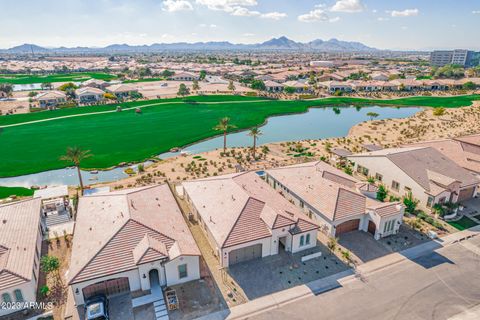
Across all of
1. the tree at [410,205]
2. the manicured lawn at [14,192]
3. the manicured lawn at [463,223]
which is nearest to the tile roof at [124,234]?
the manicured lawn at [14,192]

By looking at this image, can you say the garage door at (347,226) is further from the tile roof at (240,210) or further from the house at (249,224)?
the tile roof at (240,210)

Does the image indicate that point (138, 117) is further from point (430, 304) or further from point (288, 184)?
point (430, 304)

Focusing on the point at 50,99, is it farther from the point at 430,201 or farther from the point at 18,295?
the point at 430,201

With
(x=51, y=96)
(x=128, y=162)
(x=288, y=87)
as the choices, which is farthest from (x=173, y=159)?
(x=288, y=87)

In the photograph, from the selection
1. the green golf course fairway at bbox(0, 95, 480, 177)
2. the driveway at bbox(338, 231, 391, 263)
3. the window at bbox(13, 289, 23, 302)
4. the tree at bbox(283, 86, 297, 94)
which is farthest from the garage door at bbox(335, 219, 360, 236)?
the tree at bbox(283, 86, 297, 94)

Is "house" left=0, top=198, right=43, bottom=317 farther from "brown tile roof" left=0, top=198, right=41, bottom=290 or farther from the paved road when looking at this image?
the paved road

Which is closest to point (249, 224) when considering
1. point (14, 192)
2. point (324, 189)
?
point (324, 189)

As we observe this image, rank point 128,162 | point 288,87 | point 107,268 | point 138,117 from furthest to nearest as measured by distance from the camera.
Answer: point 288,87
point 138,117
point 128,162
point 107,268

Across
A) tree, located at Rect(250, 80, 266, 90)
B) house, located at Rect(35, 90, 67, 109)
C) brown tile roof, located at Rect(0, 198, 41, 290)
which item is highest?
tree, located at Rect(250, 80, 266, 90)
